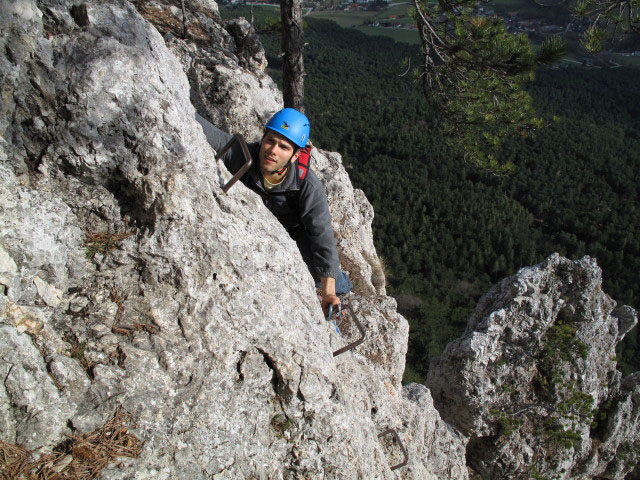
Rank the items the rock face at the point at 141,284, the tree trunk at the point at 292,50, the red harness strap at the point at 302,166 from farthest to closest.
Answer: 1. the tree trunk at the point at 292,50
2. the red harness strap at the point at 302,166
3. the rock face at the point at 141,284

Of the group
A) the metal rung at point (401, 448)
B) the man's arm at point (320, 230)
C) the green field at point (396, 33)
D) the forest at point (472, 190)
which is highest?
the man's arm at point (320, 230)

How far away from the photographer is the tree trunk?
21.9ft

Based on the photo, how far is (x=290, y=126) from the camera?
3.66 metres

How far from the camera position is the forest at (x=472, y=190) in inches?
1496

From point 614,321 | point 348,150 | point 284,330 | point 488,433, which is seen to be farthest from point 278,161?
point 348,150

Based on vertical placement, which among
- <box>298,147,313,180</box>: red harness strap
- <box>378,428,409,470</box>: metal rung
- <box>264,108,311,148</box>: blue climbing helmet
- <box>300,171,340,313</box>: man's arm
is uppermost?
<box>264,108,311,148</box>: blue climbing helmet

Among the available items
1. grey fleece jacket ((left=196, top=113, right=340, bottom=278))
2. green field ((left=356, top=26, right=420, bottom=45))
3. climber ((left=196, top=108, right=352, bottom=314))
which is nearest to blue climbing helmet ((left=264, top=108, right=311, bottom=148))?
climber ((left=196, top=108, right=352, bottom=314))

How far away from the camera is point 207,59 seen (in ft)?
19.9

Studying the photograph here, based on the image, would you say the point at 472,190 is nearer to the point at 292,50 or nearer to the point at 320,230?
the point at 292,50

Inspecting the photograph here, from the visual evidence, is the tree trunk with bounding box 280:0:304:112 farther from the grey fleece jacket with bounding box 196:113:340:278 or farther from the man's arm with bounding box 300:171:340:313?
the man's arm with bounding box 300:171:340:313

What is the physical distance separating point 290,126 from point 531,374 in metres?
8.24

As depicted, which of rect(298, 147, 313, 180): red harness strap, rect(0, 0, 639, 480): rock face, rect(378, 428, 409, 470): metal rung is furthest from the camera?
rect(378, 428, 409, 470): metal rung

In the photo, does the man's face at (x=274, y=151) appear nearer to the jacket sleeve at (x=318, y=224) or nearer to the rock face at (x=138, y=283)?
the jacket sleeve at (x=318, y=224)

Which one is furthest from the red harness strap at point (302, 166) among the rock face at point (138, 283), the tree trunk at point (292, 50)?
the tree trunk at point (292, 50)
